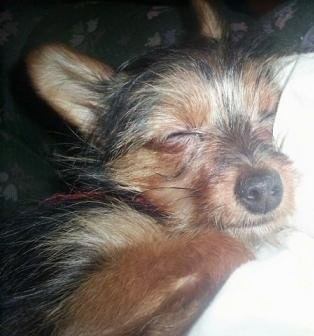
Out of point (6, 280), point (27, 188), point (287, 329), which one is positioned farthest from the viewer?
point (27, 188)

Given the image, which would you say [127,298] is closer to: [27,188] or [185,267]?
[185,267]

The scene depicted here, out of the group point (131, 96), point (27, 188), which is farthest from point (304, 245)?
point (27, 188)

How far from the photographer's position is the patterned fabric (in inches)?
32.5

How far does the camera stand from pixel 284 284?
0.59 meters

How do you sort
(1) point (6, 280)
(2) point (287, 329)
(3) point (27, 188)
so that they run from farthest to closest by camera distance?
(3) point (27, 188)
(1) point (6, 280)
(2) point (287, 329)

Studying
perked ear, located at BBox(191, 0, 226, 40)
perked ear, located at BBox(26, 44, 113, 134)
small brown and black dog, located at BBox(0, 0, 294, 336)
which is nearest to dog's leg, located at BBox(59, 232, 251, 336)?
small brown and black dog, located at BBox(0, 0, 294, 336)

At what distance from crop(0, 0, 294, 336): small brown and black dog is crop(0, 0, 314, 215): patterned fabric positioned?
0.04 metres

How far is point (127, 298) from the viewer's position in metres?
0.61

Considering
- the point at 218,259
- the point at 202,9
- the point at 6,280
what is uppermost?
the point at 202,9

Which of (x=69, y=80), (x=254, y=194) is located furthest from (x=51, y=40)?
(x=254, y=194)

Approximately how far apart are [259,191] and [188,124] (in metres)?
0.15

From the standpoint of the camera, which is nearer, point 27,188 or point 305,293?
point 305,293

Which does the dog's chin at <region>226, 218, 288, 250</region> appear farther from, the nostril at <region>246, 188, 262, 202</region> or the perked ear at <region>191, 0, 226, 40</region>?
the perked ear at <region>191, 0, 226, 40</region>

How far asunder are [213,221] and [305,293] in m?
0.14
